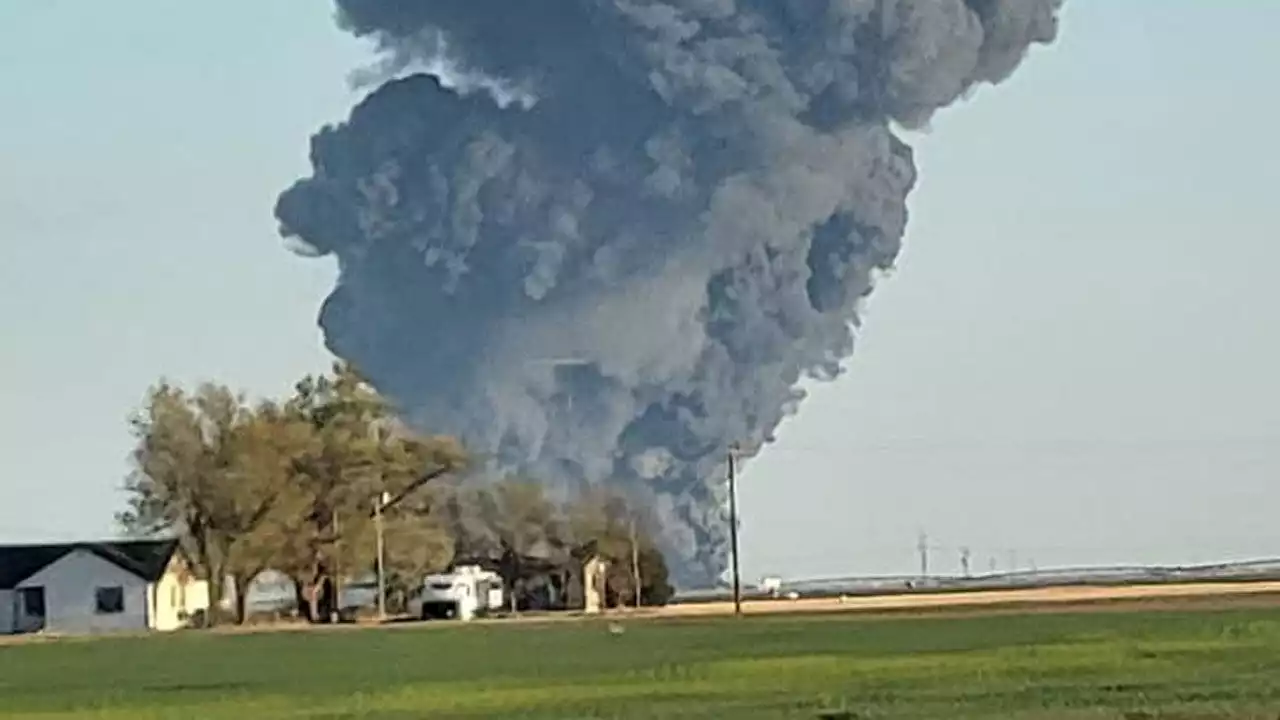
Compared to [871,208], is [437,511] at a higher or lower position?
lower

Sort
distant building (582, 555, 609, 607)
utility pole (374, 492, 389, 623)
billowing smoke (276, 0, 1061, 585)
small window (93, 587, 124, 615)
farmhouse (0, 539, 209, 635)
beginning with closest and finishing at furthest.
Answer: utility pole (374, 492, 389, 623), farmhouse (0, 539, 209, 635), small window (93, 587, 124, 615), distant building (582, 555, 609, 607), billowing smoke (276, 0, 1061, 585)

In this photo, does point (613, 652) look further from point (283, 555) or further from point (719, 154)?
point (719, 154)

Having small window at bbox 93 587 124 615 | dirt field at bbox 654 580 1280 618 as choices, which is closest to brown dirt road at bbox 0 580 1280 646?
dirt field at bbox 654 580 1280 618

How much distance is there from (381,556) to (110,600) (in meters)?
9.70

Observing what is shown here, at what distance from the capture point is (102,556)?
9762cm

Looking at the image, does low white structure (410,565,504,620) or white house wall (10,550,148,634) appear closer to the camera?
low white structure (410,565,504,620)

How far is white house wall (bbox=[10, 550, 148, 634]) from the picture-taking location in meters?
96.4

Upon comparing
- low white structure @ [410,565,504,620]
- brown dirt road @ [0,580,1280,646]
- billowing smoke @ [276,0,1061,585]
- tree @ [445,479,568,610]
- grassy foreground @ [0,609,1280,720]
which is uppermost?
billowing smoke @ [276,0,1061,585]

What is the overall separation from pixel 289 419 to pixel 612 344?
101 feet

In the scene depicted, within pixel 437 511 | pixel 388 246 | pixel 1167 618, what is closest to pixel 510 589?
pixel 437 511

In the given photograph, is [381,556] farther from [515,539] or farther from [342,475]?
[515,539]

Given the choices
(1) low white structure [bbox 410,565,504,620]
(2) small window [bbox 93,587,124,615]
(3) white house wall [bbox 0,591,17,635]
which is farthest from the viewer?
(3) white house wall [bbox 0,591,17,635]

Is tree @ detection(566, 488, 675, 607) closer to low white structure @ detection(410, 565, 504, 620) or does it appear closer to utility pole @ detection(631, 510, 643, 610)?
utility pole @ detection(631, 510, 643, 610)

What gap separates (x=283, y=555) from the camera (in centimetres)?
9212
